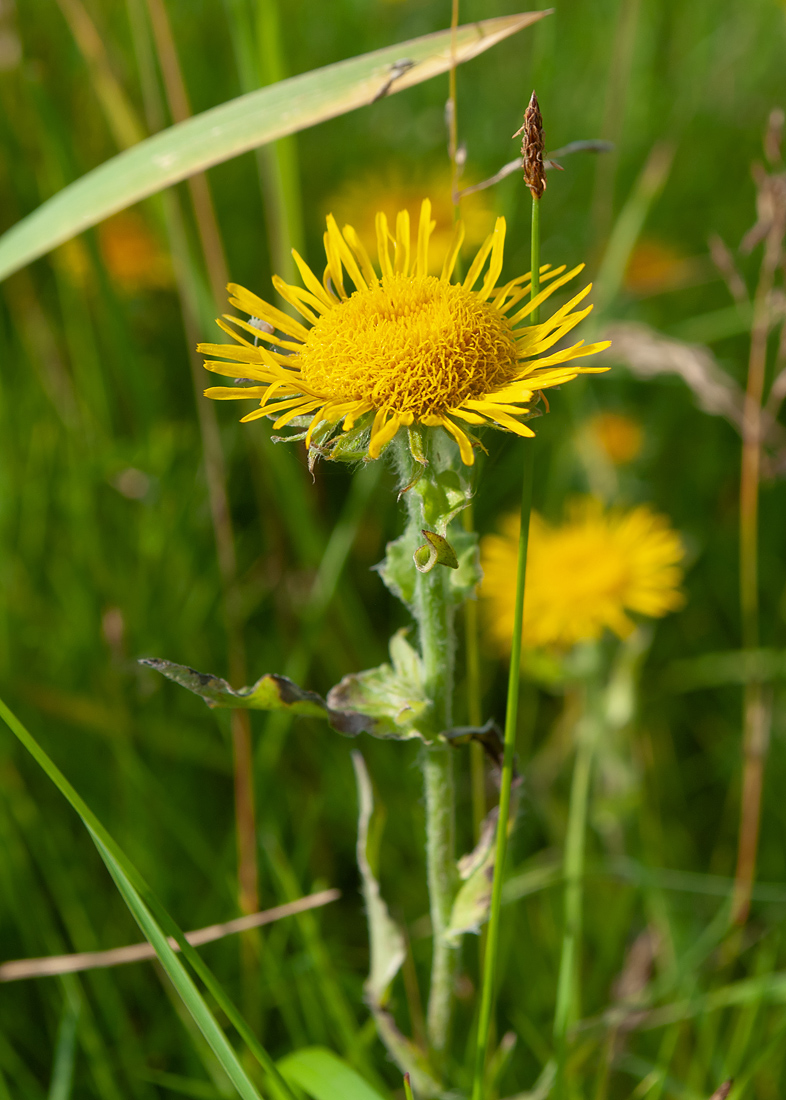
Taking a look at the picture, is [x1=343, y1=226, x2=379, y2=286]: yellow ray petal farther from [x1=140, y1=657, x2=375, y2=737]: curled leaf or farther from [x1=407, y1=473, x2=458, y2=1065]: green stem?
[x1=140, y1=657, x2=375, y2=737]: curled leaf

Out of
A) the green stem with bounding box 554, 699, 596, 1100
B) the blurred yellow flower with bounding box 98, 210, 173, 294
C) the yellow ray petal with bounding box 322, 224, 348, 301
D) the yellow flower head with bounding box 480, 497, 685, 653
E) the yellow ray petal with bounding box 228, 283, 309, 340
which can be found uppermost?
the blurred yellow flower with bounding box 98, 210, 173, 294

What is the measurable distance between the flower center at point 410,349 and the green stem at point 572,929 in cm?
64

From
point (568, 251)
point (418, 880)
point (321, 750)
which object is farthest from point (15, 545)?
point (568, 251)

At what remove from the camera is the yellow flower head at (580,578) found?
1696 millimetres

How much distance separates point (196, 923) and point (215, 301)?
1.13 m

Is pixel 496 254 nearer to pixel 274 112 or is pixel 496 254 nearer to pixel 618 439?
pixel 274 112

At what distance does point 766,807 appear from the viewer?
1717 millimetres

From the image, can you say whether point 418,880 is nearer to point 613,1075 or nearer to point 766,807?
point 613,1075

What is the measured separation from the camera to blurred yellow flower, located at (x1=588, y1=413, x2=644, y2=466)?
2.20 m

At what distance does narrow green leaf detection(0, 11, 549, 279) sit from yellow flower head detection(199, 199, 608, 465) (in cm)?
25

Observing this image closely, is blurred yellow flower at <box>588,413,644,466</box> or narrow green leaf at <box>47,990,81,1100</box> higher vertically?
blurred yellow flower at <box>588,413,644,466</box>

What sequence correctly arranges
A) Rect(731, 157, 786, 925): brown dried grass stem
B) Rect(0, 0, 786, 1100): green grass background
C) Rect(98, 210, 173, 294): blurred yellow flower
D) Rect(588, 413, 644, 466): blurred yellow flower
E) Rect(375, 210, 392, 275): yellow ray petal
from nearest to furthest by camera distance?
Rect(375, 210, 392, 275): yellow ray petal < Rect(0, 0, 786, 1100): green grass background < Rect(731, 157, 786, 925): brown dried grass stem < Rect(588, 413, 644, 466): blurred yellow flower < Rect(98, 210, 173, 294): blurred yellow flower

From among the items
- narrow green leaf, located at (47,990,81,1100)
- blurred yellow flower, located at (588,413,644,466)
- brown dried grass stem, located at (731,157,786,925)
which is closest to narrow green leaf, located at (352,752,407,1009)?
narrow green leaf, located at (47,990,81,1100)

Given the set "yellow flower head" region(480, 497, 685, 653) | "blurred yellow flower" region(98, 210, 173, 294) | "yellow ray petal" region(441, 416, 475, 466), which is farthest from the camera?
"blurred yellow flower" region(98, 210, 173, 294)
